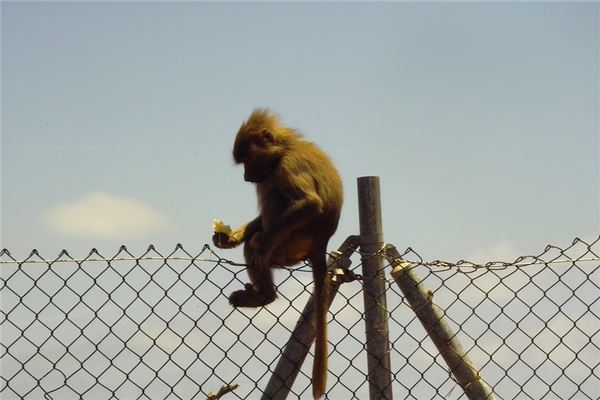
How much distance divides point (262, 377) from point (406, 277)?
920 mm

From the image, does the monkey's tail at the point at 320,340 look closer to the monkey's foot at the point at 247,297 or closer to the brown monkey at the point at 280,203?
the brown monkey at the point at 280,203

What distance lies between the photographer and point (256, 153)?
679 cm

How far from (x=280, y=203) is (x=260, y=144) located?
72cm

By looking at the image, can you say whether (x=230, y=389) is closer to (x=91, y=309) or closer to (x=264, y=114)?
(x=91, y=309)

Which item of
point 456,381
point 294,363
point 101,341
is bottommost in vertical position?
point 456,381

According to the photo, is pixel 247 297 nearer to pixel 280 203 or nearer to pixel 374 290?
pixel 280 203

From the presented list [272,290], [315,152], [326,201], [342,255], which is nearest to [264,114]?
[315,152]

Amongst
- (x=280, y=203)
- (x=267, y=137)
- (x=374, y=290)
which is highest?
(x=374, y=290)

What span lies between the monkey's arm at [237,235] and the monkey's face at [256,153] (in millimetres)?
397

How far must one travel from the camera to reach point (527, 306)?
4938 millimetres

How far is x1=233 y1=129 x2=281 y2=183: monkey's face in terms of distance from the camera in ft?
22.1

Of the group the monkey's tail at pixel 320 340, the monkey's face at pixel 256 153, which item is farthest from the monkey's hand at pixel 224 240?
the monkey's tail at pixel 320 340

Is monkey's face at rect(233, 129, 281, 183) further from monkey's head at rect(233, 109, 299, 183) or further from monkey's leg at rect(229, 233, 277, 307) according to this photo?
monkey's leg at rect(229, 233, 277, 307)

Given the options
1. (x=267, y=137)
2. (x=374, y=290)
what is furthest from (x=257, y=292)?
(x=267, y=137)
